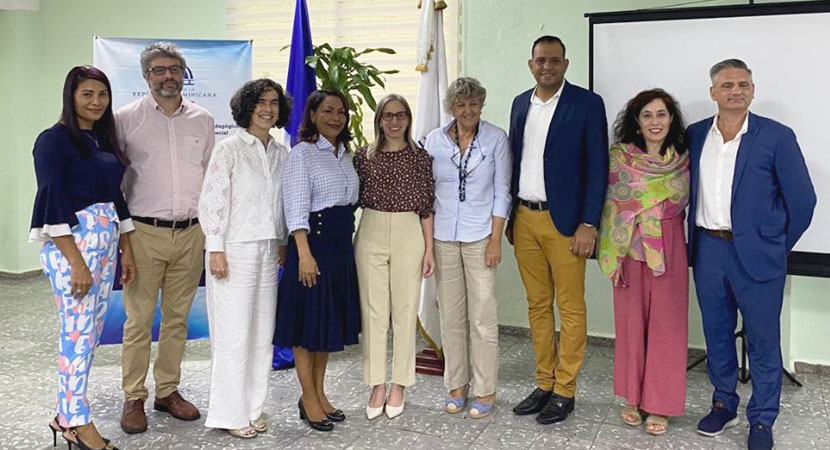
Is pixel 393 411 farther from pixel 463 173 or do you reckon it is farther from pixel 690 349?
pixel 690 349

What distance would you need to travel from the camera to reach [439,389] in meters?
3.91

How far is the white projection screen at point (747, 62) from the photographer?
3.53m

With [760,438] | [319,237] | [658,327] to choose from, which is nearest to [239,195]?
[319,237]

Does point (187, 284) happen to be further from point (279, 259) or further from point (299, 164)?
point (299, 164)

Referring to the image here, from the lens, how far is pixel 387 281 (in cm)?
341

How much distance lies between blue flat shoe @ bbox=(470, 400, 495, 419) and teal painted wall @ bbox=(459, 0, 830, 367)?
146 cm

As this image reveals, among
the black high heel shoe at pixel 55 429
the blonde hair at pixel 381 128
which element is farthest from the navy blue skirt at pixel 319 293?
the black high heel shoe at pixel 55 429

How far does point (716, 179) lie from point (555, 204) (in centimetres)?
66

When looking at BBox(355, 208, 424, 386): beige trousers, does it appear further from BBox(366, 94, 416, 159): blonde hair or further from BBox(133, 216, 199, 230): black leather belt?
BBox(133, 216, 199, 230): black leather belt

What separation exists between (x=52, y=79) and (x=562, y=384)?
5.37 metres

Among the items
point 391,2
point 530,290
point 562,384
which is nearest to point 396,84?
point 391,2

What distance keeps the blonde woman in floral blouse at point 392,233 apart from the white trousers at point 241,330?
1.43ft

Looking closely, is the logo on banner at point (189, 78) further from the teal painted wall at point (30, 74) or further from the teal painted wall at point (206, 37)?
the teal painted wall at point (30, 74)

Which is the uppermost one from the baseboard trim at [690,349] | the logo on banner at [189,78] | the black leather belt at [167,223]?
the logo on banner at [189,78]
